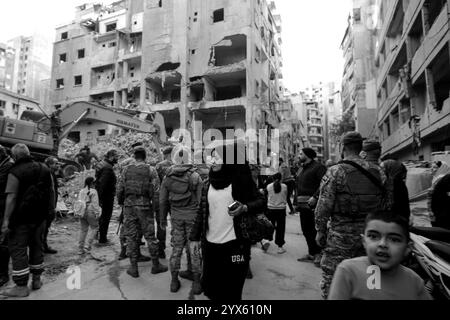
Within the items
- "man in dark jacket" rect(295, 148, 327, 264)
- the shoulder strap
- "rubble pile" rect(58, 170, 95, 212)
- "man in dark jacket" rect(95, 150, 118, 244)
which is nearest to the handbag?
the shoulder strap

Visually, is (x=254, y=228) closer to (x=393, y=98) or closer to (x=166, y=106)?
(x=393, y=98)

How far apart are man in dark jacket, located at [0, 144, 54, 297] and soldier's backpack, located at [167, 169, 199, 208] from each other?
5.38ft

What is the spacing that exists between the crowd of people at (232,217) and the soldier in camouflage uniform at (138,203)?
0.05 ft

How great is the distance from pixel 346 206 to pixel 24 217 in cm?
370

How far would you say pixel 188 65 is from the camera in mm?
23172

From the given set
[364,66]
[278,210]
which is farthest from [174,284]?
[364,66]

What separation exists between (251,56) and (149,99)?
10.1 m

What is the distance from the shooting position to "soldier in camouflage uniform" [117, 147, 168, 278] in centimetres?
384

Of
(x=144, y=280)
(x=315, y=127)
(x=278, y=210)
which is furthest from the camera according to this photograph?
(x=315, y=127)

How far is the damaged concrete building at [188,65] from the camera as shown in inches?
859

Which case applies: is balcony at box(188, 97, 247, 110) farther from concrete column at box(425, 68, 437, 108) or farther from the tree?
the tree

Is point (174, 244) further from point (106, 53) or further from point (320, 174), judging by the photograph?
point (106, 53)

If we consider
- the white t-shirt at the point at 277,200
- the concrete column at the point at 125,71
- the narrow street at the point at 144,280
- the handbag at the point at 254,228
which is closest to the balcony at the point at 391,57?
the white t-shirt at the point at 277,200
